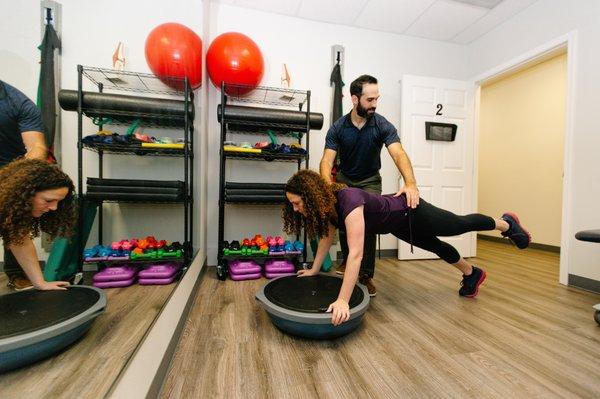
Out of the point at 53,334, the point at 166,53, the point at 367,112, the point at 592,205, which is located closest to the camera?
the point at 53,334

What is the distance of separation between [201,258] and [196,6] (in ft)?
6.36

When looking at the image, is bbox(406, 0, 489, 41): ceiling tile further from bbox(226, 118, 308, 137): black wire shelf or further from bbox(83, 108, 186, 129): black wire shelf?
bbox(83, 108, 186, 129): black wire shelf

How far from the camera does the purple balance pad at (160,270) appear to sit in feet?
5.22

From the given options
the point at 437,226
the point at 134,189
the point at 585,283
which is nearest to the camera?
the point at 134,189

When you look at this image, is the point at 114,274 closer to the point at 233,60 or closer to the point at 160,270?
the point at 160,270

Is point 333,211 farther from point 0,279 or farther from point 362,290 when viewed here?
point 0,279

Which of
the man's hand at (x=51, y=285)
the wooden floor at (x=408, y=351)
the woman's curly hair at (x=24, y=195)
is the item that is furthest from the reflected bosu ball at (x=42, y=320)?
the wooden floor at (x=408, y=351)

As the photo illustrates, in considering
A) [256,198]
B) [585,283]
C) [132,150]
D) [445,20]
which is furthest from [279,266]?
[445,20]

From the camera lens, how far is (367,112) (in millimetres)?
1914

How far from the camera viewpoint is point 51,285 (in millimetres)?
815

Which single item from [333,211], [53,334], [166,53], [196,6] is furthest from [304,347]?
[196,6]

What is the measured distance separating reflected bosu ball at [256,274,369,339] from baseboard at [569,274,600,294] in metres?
1.91

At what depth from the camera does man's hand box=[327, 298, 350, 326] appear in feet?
4.02

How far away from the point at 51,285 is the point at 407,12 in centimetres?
340
